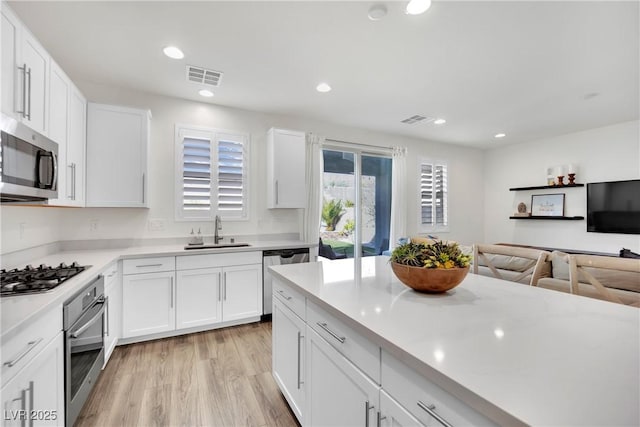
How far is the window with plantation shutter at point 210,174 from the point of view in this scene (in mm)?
3455

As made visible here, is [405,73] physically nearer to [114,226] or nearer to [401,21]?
[401,21]

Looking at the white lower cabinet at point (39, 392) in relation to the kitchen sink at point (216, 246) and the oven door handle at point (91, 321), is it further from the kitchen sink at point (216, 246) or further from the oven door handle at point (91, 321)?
the kitchen sink at point (216, 246)

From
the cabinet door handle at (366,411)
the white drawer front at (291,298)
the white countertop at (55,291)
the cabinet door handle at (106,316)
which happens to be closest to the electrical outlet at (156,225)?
the white countertop at (55,291)

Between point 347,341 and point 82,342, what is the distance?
1711 mm

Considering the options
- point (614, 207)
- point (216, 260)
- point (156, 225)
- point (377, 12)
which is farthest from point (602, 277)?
point (156, 225)

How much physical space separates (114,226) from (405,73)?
3.51 m

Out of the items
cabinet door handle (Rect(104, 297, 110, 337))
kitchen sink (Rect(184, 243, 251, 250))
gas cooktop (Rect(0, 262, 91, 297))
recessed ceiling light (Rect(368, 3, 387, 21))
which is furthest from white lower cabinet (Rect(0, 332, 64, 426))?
recessed ceiling light (Rect(368, 3, 387, 21))

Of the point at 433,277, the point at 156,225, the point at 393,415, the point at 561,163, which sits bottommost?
the point at 393,415

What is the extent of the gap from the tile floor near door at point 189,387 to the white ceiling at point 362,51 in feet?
8.81

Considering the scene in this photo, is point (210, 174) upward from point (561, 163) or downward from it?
downward

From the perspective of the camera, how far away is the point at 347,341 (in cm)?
113

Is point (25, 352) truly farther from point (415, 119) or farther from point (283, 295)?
point (415, 119)

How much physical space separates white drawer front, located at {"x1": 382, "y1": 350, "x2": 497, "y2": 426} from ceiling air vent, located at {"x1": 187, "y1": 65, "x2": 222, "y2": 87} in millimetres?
2945

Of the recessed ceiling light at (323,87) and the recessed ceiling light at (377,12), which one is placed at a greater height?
the recessed ceiling light at (323,87)
